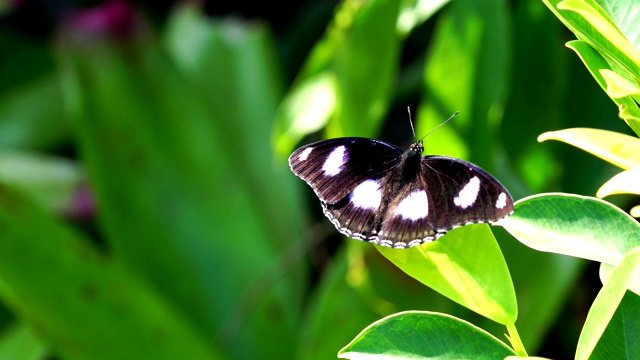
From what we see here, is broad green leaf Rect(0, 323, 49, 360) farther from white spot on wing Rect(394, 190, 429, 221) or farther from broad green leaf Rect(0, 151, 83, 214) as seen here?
white spot on wing Rect(394, 190, 429, 221)

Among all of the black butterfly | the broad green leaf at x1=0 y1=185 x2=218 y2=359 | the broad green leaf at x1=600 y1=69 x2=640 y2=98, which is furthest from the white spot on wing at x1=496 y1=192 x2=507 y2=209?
the broad green leaf at x1=0 y1=185 x2=218 y2=359

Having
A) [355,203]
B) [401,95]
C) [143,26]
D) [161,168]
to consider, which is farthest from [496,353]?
[401,95]

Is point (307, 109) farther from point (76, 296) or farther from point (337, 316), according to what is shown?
point (76, 296)

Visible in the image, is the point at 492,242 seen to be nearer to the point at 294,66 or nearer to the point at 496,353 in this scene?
the point at 496,353

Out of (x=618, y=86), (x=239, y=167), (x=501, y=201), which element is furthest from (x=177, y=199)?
(x=618, y=86)

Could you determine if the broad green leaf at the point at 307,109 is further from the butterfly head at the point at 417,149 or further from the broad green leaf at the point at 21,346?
the broad green leaf at the point at 21,346

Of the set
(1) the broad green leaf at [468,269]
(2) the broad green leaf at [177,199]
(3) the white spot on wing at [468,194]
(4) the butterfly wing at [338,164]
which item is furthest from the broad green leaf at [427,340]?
(2) the broad green leaf at [177,199]
